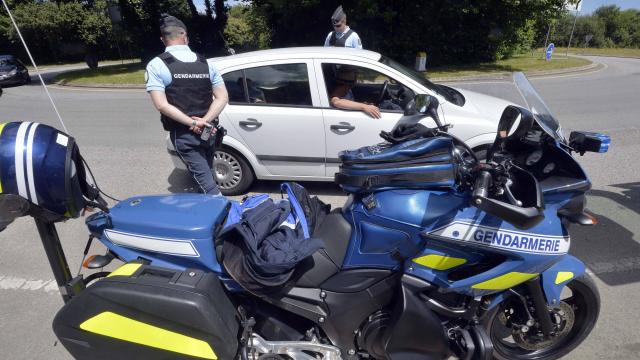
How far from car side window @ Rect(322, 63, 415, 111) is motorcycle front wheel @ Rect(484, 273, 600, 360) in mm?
2435

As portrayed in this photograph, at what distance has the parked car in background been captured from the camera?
1645 centimetres

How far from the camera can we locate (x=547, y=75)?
14.0 meters

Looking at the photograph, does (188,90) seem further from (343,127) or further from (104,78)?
(104,78)

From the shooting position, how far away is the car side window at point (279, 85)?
425 cm

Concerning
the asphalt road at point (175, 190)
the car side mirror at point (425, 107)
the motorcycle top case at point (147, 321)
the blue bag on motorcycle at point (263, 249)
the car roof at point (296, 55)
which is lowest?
the asphalt road at point (175, 190)

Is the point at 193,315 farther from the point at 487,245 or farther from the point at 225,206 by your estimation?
the point at 487,245

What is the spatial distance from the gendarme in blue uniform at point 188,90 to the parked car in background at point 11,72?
17958mm

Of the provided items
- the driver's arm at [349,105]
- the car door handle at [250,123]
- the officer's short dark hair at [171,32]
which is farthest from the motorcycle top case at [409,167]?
the car door handle at [250,123]

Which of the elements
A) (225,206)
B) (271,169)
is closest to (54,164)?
(225,206)

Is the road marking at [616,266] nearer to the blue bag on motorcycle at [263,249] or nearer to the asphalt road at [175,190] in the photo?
the asphalt road at [175,190]

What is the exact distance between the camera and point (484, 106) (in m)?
4.35

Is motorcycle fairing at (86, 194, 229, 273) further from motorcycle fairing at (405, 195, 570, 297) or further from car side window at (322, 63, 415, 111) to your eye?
car side window at (322, 63, 415, 111)

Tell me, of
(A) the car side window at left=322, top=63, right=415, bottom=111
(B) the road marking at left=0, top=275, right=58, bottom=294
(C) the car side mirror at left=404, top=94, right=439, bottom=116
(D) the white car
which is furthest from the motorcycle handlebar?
(B) the road marking at left=0, top=275, right=58, bottom=294

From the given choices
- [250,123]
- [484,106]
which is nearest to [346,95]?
[250,123]
